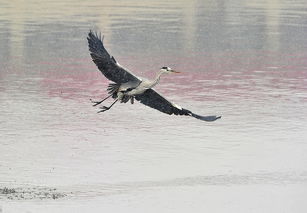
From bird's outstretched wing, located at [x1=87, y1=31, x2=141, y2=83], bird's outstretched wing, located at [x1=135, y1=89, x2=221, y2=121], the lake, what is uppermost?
bird's outstretched wing, located at [x1=87, y1=31, x2=141, y2=83]

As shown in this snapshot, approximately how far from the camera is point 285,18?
7975cm

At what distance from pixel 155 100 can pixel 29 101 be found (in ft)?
83.8

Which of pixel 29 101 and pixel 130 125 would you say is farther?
pixel 29 101

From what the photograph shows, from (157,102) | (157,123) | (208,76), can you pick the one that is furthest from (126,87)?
(208,76)

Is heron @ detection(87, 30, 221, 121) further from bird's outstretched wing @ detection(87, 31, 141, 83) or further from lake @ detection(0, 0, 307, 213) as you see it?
lake @ detection(0, 0, 307, 213)

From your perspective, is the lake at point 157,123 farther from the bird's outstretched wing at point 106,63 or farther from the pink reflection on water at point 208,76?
the bird's outstretched wing at point 106,63

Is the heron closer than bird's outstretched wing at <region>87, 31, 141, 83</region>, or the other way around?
the heron

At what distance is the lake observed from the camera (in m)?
30.3

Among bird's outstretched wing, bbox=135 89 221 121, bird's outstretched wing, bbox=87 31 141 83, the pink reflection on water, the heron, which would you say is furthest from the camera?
the pink reflection on water

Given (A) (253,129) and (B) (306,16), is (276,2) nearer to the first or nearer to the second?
(B) (306,16)

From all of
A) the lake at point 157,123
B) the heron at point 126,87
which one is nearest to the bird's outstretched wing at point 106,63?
the heron at point 126,87

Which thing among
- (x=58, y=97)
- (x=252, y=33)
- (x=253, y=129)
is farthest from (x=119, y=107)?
(x=252, y=33)

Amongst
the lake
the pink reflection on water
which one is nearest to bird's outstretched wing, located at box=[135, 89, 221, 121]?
the lake

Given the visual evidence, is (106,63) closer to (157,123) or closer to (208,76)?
(157,123)
